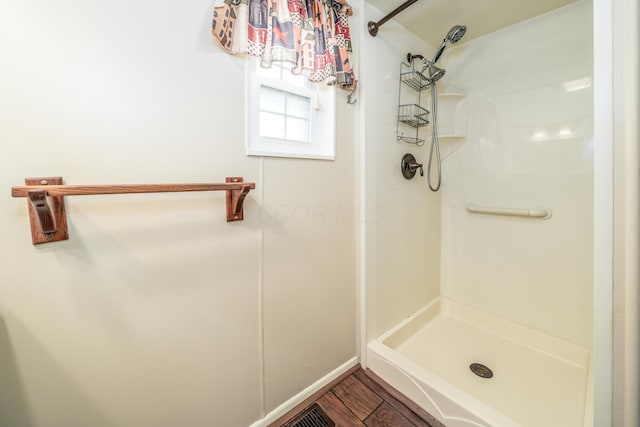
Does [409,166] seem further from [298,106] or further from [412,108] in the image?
[298,106]

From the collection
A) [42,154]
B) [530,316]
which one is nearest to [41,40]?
[42,154]

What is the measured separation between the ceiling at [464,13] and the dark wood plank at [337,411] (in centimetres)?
229

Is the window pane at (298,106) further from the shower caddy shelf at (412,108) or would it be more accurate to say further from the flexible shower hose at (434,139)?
the flexible shower hose at (434,139)

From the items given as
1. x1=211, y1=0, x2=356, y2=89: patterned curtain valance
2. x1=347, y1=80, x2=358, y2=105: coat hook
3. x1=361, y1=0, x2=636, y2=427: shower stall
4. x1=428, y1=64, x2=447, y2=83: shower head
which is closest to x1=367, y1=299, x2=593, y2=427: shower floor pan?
x1=361, y1=0, x2=636, y2=427: shower stall

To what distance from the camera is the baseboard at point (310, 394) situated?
1187 mm

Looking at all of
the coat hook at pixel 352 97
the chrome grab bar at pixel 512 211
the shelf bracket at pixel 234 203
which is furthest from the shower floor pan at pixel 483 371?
the coat hook at pixel 352 97

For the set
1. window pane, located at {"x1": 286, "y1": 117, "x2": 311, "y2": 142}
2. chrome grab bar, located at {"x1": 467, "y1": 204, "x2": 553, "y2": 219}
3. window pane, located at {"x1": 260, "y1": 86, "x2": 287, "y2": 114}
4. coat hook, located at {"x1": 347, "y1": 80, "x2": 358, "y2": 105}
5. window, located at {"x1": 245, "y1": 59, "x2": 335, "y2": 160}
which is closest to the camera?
window, located at {"x1": 245, "y1": 59, "x2": 335, "y2": 160}

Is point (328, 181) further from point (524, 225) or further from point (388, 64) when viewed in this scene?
point (524, 225)

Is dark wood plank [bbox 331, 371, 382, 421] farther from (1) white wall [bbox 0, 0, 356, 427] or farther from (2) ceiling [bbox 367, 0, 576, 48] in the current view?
(2) ceiling [bbox 367, 0, 576, 48]

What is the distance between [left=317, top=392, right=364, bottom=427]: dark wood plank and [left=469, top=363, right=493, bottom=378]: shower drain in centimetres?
87

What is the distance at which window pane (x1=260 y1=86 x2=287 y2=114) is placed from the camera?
1174mm

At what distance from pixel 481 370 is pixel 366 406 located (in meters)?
0.84

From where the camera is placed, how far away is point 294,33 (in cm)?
108

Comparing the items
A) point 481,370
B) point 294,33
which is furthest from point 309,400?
point 294,33
